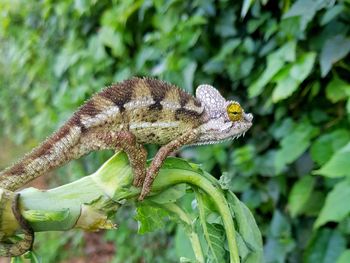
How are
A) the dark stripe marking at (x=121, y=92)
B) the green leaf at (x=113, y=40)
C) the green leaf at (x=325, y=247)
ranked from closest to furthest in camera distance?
the dark stripe marking at (x=121, y=92) < the green leaf at (x=325, y=247) < the green leaf at (x=113, y=40)

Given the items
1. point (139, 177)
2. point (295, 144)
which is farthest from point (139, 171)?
point (295, 144)

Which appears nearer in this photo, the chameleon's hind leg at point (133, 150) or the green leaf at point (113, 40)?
the chameleon's hind leg at point (133, 150)

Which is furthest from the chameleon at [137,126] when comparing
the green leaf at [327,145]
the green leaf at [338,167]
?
the green leaf at [327,145]

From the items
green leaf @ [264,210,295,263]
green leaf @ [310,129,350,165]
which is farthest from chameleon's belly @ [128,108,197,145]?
green leaf @ [264,210,295,263]

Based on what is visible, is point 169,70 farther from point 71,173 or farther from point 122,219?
point 71,173

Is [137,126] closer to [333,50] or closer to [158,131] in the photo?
[158,131]

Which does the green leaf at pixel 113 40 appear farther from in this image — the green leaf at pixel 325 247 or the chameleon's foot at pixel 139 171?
the chameleon's foot at pixel 139 171
